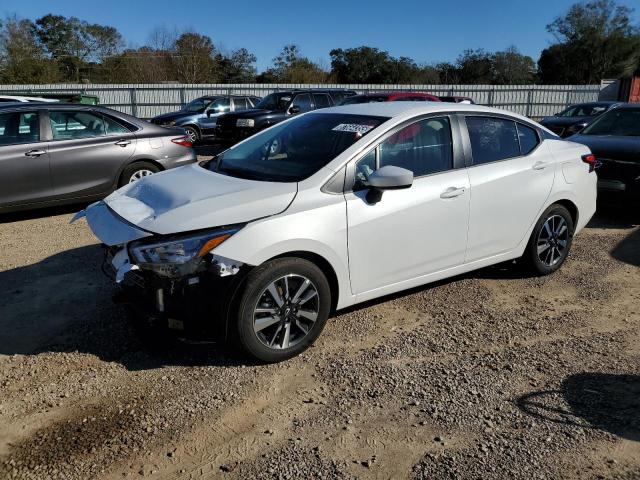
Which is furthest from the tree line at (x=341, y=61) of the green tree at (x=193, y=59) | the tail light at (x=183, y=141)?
the tail light at (x=183, y=141)

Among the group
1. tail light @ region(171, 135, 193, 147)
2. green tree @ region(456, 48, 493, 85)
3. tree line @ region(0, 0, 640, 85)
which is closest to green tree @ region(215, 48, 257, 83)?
tree line @ region(0, 0, 640, 85)

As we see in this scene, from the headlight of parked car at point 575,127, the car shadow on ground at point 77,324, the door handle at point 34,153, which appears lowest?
the car shadow on ground at point 77,324

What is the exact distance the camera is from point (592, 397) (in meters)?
3.35

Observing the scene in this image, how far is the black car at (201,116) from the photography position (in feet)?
57.8

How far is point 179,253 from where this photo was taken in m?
3.36

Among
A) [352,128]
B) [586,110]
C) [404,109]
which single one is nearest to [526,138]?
[404,109]

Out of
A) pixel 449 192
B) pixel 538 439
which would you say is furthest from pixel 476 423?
pixel 449 192

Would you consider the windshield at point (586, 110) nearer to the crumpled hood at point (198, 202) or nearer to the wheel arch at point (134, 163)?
the wheel arch at point (134, 163)

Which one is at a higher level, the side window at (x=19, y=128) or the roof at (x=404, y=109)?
the roof at (x=404, y=109)

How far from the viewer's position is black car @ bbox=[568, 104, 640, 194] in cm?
719

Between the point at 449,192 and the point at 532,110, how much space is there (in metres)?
29.6

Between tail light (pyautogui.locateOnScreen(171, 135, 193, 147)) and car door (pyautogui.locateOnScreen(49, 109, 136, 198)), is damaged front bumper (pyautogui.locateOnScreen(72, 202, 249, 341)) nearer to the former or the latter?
car door (pyautogui.locateOnScreen(49, 109, 136, 198))

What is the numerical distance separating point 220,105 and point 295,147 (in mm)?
15182

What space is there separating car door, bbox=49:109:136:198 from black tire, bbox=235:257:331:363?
16.3 feet
